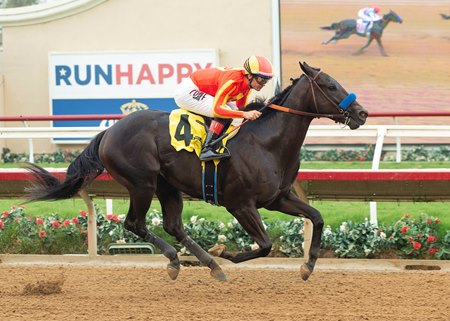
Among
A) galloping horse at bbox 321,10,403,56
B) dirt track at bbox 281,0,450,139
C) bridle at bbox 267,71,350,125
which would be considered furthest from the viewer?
galloping horse at bbox 321,10,403,56

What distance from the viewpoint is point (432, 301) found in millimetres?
5949

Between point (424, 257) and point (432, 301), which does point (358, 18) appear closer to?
point (424, 257)

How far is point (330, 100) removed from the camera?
6.55m

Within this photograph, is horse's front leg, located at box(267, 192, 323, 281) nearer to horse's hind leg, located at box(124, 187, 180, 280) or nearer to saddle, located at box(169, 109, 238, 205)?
saddle, located at box(169, 109, 238, 205)

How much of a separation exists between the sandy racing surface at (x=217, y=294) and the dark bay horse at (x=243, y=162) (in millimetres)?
282

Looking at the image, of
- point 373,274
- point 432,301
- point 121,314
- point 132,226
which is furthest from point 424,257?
point 121,314

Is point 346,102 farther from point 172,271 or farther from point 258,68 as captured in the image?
point 172,271

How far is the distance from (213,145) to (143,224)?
917 mm

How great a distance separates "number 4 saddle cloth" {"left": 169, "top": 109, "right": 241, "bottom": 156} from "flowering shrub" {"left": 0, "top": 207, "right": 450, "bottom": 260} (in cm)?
179

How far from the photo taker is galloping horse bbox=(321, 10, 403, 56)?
16.5m

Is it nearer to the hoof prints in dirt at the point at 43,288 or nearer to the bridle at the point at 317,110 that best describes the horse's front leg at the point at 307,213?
the bridle at the point at 317,110

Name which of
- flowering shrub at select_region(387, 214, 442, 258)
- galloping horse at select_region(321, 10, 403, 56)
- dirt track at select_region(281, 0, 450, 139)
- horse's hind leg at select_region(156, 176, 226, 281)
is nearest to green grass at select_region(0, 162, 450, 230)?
flowering shrub at select_region(387, 214, 442, 258)

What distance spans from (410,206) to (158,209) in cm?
244

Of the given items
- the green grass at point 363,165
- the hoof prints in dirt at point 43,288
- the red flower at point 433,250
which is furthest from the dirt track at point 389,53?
the hoof prints in dirt at point 43,288
